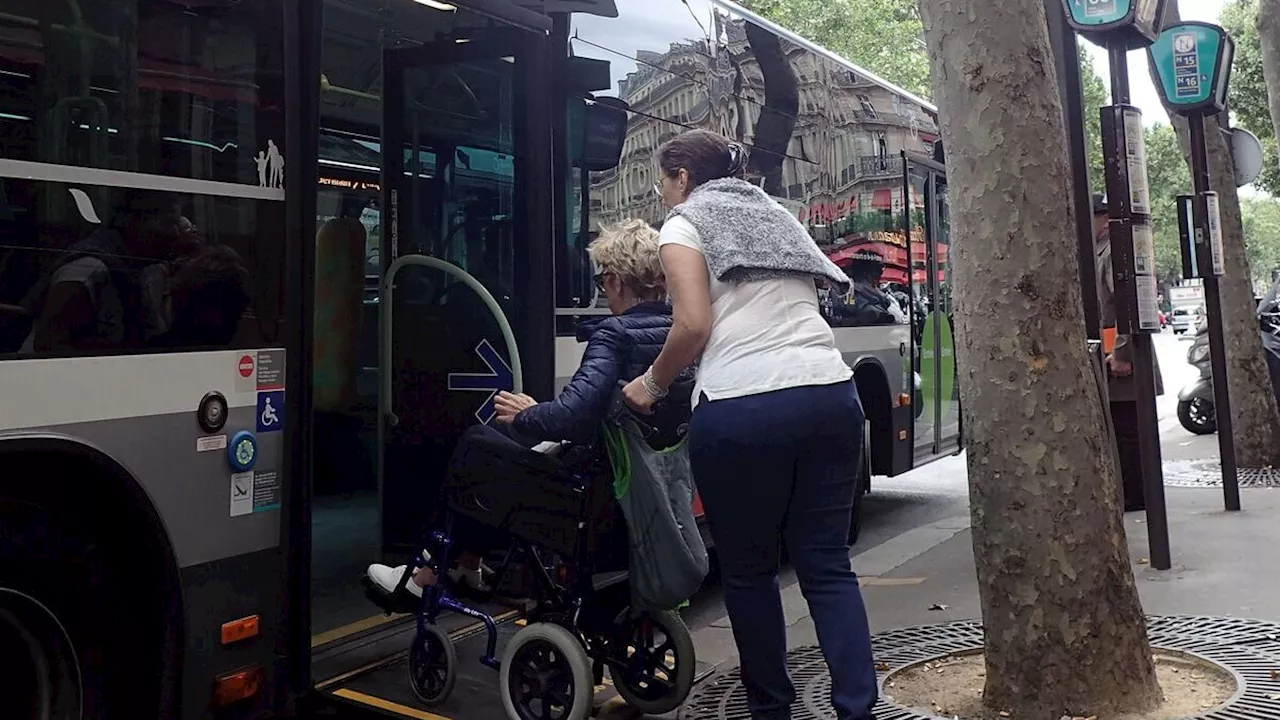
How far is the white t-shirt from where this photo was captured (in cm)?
363

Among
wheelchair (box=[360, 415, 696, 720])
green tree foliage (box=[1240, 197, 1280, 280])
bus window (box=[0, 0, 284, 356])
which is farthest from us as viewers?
green tree foliage (box=[1240, 197, 1280, 280])

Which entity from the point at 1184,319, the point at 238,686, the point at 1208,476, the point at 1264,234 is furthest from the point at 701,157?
the point at 1264,234

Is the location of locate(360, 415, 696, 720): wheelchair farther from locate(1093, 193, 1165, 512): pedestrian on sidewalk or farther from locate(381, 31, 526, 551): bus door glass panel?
locate(1093, 193, 1165, 512): pedestrian on sidewalk

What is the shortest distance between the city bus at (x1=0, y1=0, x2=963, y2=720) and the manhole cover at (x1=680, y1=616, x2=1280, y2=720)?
93cm

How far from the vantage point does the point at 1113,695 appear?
13.3 ft

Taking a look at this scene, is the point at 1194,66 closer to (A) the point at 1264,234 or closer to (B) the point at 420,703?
(B) the point at 420,703

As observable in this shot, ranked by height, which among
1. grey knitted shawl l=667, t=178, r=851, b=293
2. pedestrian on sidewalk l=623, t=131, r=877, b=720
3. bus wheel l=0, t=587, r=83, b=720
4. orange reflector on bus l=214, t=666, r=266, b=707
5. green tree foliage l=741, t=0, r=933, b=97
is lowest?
orange reflector on bus l=214, t=666, r=266, b=707

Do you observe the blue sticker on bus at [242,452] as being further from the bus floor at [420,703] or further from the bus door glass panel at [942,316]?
the bus door glass panel at [942,316]

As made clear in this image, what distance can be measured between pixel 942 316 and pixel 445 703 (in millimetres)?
5935

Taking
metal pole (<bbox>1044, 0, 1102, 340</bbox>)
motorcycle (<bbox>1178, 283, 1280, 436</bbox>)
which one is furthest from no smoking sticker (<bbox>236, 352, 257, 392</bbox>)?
motorcycle (<bbox>1178, 283, 1280, 436</bbox>)

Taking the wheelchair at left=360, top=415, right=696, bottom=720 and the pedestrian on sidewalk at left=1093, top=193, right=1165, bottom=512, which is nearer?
the wheelchair at left=360, top=415, right=696, bottom=720

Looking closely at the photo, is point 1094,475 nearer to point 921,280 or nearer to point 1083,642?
point 1083,642

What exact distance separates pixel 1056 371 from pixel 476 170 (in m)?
2.65

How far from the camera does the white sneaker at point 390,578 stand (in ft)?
14.8
